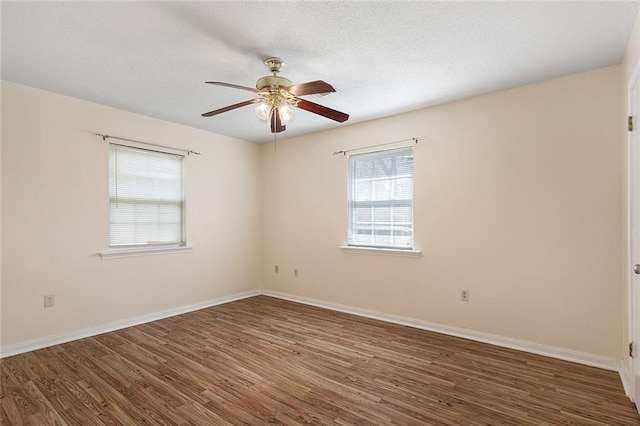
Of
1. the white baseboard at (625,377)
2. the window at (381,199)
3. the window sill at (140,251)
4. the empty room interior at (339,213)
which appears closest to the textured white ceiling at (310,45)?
the empty room interior at (339,213)

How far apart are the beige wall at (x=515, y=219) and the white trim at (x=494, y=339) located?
0.05m

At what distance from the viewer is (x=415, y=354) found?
3020 millimetres

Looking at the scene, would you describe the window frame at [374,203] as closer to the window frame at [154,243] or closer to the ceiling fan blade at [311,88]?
the ceiling fan blade at [311,88]

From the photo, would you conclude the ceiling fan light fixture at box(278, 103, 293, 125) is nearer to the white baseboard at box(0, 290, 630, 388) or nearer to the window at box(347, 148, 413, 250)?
the window at box(347, 148, 413, 250)

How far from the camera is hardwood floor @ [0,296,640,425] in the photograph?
2094mm

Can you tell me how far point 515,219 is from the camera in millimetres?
3178

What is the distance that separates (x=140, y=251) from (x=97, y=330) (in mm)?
933

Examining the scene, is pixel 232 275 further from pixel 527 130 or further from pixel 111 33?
pixel 527 130

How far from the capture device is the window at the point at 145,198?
3.85m

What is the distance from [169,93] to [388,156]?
8.29 feet

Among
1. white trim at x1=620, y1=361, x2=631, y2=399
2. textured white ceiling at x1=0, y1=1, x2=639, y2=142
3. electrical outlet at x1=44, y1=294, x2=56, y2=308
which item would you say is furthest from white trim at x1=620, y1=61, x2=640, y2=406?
electrical outlet at x1=44, y1=294, x2=56, y2=308

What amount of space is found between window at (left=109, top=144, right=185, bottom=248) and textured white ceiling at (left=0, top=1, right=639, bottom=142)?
32.9 inches

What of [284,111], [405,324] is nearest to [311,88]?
[284,111]

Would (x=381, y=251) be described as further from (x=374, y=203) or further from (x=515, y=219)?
(x=515, y=219)
